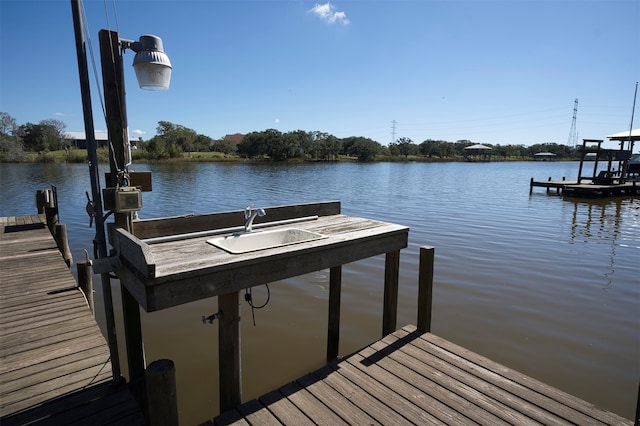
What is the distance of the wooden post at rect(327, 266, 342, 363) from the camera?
4.68 metres

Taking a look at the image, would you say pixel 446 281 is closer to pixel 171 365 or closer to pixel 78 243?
pixel 171 365

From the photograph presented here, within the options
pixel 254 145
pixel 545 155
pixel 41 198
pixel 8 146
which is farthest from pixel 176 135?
pixel 545 155

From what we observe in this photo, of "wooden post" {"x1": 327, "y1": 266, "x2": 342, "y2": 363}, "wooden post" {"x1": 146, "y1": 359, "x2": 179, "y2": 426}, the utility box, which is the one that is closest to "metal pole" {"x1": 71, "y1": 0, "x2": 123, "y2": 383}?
the utility box

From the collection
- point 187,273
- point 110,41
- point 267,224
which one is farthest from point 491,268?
point 110,41

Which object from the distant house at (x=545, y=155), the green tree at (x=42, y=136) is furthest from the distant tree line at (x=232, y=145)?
the distant house at (x=545, y=155)

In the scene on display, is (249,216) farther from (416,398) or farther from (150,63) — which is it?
(416,398)

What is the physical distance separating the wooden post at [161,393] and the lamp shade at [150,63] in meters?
2.37

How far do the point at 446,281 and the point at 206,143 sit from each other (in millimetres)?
95948

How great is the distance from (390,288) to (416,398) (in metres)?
1.47

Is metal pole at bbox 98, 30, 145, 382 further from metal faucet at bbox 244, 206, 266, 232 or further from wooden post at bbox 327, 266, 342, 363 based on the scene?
wooden post at bbox 327, 266, 342, 363

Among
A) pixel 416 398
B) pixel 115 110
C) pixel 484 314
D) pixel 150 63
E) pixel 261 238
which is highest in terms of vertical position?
pixel 150 63

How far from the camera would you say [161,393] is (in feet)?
7.27

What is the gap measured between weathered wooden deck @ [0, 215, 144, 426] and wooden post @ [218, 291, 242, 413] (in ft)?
2.13

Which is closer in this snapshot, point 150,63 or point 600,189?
point 150,63
